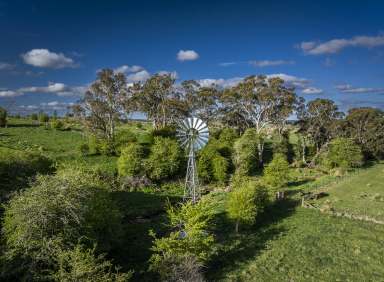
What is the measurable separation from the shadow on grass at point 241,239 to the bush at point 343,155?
24.3 metres

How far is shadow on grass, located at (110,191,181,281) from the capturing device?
21.6 m

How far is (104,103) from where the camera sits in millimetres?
Answer: 59875

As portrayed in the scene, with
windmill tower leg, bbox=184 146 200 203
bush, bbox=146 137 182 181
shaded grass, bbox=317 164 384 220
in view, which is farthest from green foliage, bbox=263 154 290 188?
bush, bbox=146 137 182 181

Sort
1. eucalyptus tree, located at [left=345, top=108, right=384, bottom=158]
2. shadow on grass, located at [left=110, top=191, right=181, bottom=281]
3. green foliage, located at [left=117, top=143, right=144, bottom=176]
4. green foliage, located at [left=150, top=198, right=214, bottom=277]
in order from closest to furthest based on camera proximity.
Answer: green foliage, located at [left=150, top=198, right=214, bottom=277] → shadow on grass, located at [left=110, top=191, right=181, bottom=281] → green foliage, located at [left=117, top=143, right=144, bottom=176] → eucalyptus tree, located at [left=345, top=108, right=384, bottom=158]

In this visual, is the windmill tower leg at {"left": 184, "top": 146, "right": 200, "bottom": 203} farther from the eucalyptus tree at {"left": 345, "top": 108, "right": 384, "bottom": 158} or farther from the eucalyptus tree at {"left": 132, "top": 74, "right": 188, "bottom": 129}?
the eucalyptus tree at {"left": 345, "top": 108, "right": 384, "bottom": 158}

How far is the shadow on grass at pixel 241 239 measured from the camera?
21130mm

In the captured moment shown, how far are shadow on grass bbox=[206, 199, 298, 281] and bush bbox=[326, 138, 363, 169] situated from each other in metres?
24.3

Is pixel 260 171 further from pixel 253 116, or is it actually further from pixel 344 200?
pixel 344 200

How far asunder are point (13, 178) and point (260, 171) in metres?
39.9

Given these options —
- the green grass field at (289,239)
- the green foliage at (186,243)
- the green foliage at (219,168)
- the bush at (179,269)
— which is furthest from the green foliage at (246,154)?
the bush at (179,269)

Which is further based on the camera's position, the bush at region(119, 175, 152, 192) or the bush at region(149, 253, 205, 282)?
the bush at region(119, 175, 152, 192)

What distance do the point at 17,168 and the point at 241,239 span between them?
23.4 m

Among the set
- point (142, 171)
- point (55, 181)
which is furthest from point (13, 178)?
point (142, 171)

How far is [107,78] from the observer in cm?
5956
